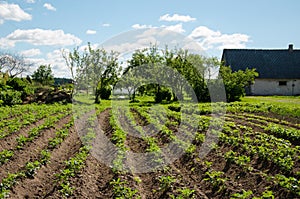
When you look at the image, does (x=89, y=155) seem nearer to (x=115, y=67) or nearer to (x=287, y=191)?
(x=287, y=191)

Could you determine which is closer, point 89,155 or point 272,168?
point 272,168

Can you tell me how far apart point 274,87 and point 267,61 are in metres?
3.51

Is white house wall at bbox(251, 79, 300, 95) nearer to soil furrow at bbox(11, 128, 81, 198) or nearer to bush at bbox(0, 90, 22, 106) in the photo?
bush at bbox(0, 90, 22, 106)

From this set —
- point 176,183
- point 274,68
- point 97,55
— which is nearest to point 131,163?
point 176,183

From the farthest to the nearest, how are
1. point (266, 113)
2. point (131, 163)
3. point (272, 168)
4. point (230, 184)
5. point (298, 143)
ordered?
point (266, 113), point (298, 143), point (131, 163), point (272, 168), point (230, 184)

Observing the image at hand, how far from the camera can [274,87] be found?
3700 cm

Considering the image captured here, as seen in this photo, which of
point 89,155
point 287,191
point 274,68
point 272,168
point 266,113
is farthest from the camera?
point 274,68

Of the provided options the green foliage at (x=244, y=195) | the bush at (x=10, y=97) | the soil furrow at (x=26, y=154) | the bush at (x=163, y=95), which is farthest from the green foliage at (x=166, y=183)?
the bush at (x=163, y=95)

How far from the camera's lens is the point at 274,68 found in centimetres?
3791

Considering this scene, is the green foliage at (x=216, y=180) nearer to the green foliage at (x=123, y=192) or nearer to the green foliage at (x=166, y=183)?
the green foliage at (x=166, y=183)

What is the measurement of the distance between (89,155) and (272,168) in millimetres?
4483

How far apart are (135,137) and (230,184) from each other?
206 inches

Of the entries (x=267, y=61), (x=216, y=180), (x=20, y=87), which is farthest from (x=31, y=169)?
(x=267, y=61)

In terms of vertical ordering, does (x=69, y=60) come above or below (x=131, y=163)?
above
